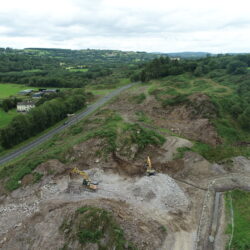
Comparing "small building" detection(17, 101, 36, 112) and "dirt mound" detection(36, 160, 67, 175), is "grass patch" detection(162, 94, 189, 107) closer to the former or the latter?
"dirt mound" detection(36, 160, 67, 175)

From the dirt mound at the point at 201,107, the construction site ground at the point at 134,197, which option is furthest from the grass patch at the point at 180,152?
the dirt mound at the point at 201,107

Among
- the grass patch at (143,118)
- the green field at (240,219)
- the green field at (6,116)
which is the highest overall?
the grass patch at (143,118)

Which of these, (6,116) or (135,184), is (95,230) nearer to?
(135,184)

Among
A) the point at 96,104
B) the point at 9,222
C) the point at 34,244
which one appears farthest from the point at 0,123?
the point at 34,244

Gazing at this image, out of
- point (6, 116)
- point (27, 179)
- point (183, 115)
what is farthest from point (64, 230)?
point (6, 116)

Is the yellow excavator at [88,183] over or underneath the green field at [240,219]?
over

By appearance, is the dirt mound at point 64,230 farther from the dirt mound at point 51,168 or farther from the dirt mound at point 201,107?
the dirt mound at point 201,107

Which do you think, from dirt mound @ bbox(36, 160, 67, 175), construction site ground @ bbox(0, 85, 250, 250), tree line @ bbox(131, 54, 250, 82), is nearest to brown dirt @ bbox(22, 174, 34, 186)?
construction site ground @ bbox(0, 85, 250, 250)
